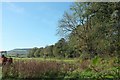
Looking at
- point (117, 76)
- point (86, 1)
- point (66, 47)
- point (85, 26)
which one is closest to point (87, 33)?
point (85, 26)

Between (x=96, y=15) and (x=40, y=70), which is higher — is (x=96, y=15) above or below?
above

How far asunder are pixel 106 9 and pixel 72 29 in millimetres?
12476

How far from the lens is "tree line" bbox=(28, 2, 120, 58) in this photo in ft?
40.2

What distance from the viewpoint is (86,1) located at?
51.8 ft

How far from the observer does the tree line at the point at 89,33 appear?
12.2 metres

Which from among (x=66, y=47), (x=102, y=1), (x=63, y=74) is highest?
(x=102, y=1)

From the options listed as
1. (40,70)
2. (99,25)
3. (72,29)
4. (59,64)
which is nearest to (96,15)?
(99,25)

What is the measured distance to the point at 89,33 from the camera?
784 inches

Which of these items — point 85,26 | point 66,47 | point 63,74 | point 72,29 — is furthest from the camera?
point 72,29

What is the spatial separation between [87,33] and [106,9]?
6937mm

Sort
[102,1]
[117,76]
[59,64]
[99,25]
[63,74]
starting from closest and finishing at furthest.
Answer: [117,76]
[63,74]
[59,64]
[102,1]
[99,25]

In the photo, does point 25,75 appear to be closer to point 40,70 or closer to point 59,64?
point 40,70

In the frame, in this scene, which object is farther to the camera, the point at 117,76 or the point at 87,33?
the point at 87,33

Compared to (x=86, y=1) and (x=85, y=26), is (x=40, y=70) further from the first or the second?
(x=85, y=26)
